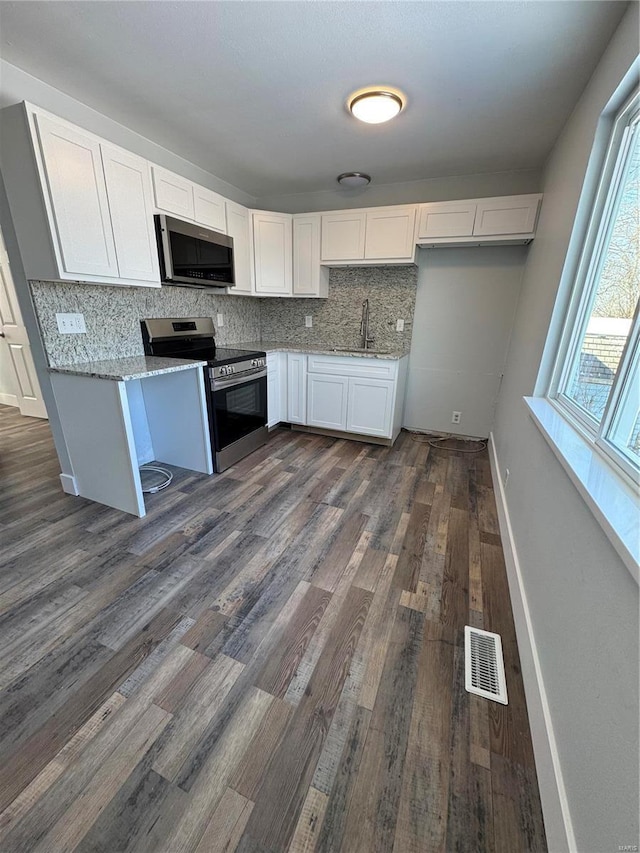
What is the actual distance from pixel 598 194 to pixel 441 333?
1.94m

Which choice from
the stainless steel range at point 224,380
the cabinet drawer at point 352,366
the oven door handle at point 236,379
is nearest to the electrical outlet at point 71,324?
the stainless steel range at point 224,380

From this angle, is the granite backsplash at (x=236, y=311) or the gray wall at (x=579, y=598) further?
the granite backsplash at (x=236, y=311)

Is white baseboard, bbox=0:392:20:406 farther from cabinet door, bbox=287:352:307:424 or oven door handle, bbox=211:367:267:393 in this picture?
cabinet door, bbox=287:352:307:424

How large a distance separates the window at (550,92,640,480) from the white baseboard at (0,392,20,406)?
18.9 ft

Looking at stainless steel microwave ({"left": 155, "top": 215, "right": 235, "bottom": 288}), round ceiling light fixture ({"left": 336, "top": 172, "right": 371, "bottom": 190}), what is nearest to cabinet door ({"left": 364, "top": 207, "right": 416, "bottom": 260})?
round ceiling light fixture ({"left": 336, "top": 172, "right": 371, "bottom": 190})

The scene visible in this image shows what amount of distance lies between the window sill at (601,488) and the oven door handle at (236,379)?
7.15 feet

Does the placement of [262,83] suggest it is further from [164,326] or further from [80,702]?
[80,702]

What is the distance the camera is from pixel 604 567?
0.88m

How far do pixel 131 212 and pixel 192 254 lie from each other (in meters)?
0.51

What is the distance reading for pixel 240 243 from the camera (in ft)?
10.8

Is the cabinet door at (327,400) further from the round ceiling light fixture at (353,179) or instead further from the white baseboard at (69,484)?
the white baseboard at (69,484)

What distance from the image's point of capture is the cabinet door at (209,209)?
2.75 m

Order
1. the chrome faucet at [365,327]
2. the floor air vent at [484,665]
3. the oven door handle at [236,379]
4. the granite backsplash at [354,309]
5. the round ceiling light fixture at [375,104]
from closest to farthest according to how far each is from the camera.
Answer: the floor air vent at [484,665], the round ceiling light fixture at [375,104], the oven door handle at [236,379], the granite backsplash at [354,309], the chrome faucet at [365,327]

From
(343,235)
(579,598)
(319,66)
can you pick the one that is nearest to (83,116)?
(319,66)
